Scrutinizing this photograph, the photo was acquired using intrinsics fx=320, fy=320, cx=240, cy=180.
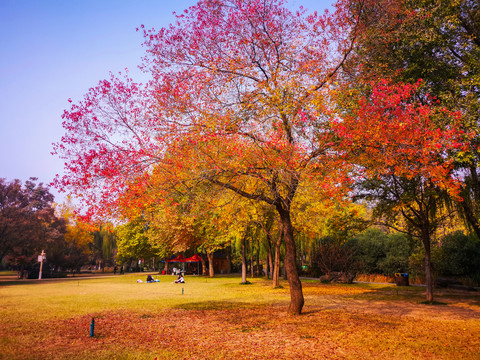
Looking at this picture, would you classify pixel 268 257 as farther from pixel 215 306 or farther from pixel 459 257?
pixel 215 306

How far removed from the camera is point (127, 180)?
1024 cm

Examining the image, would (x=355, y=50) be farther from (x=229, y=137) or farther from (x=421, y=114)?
(x=229, y=137)

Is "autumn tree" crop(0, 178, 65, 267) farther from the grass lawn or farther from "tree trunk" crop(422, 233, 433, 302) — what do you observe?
"tree trunk" crop(422, 233, 433, 302)

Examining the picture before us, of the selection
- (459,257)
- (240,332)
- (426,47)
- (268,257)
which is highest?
(426,47)

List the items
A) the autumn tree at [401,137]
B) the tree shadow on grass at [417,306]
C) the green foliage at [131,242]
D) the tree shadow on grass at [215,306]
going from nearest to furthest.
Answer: the autumn tree at [401,137], the tree shadow on grass at [417,306], the tree shadow on grass at [215,306], the green foliage at [131,242]

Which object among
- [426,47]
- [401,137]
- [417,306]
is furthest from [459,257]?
[401,137]

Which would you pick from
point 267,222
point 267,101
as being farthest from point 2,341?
point 267,222

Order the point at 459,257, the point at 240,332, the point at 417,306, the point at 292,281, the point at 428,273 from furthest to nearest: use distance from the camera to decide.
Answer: the point at 459,257 < the point at 428,273 < the point at 417,306 < the point at 292,281 < the point at 240,332

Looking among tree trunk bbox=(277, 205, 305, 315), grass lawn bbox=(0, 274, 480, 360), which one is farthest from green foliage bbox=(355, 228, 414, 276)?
tree trunk bbox=(277, 205, 305, 315)

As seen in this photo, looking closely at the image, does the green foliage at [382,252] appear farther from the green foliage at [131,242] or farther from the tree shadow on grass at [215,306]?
the green foliage at [131,242]

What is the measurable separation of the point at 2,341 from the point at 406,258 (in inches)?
1032

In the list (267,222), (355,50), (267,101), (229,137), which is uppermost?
(355,50)

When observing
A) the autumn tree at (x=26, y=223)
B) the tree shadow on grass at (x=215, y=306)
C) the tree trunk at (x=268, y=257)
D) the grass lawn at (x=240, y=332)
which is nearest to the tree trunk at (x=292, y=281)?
the grass lawn at (x=240, y=332)

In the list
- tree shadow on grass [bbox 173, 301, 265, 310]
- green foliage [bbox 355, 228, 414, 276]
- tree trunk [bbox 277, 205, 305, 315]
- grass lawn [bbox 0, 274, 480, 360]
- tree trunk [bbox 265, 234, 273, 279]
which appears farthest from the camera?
tree trunk [bbox 265, 234, 273, 279]
